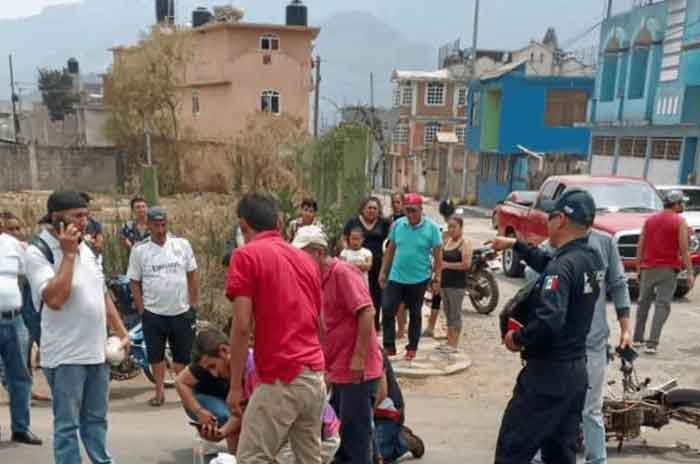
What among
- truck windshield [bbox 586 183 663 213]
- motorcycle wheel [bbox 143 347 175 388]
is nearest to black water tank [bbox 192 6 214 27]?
truck windshield [bbox 586 183 663 213]

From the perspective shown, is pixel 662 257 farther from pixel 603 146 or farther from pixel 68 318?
pixel 603 146

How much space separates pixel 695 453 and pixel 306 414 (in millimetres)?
3263

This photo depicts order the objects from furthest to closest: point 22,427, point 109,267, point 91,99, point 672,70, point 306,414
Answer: point 91,99 < point 672,70 < point 109,267 < point 22,427 < point 306,414

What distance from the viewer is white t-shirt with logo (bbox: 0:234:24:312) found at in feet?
15.8

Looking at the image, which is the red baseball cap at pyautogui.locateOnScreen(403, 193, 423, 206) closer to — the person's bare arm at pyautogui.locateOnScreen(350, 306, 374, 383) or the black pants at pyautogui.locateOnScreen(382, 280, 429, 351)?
the black pants at pyautogui.locateOnScreen(382, 280, 429, 351)

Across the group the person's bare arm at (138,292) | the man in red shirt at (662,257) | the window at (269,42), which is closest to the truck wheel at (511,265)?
the man in red shirt at (662,257)

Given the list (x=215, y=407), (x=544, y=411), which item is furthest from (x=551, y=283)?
(x=215, y=407)

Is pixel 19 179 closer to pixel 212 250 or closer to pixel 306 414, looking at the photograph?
pixel 212 250

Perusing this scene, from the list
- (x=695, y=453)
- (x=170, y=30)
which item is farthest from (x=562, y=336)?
(x=170, y=30)

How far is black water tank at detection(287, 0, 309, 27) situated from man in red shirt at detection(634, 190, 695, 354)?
124 ft

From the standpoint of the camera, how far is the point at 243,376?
3.63 meters

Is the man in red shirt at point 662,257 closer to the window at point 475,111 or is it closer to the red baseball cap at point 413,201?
the red baseball cap at point 413,201

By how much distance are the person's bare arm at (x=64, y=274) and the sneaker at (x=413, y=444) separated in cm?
249

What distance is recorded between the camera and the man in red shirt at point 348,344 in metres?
4.17
